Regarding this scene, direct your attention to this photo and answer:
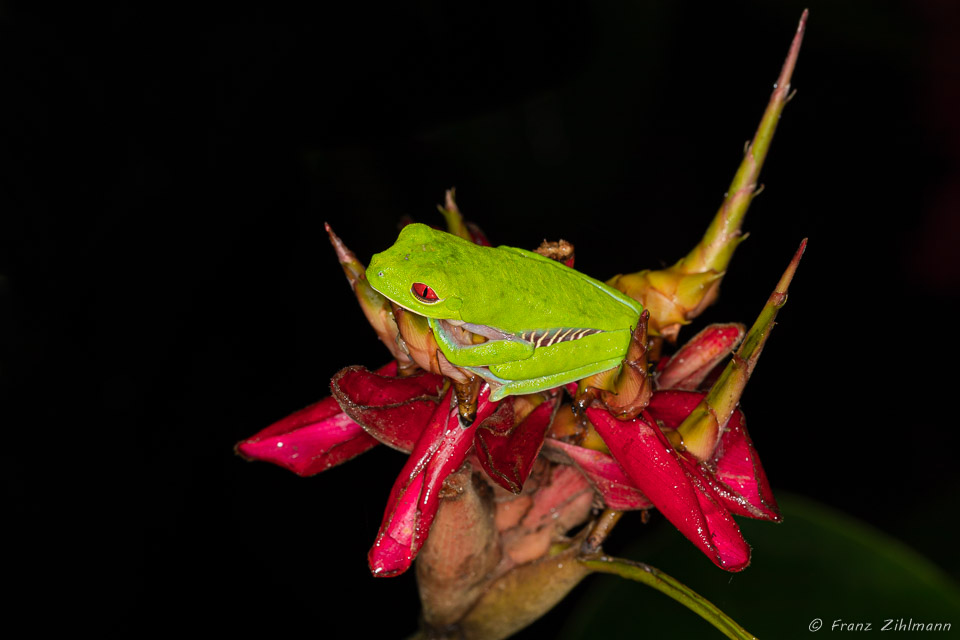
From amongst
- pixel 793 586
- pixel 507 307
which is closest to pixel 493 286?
pixel 507 307

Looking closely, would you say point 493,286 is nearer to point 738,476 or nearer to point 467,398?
point 467,398

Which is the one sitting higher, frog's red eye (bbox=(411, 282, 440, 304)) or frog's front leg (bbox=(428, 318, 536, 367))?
frog's red eye (bbox=(411, 282, 440, 304))

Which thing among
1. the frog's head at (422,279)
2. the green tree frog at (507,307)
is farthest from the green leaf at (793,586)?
the frog's head at (422,279)

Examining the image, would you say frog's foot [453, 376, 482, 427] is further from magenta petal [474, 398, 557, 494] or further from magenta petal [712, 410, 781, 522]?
magenta petal [712, 410, 781, 522]

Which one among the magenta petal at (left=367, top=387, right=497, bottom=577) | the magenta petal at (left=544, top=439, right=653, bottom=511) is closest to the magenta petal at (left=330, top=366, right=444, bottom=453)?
the magenta petal at (left=367, top=387, right=497, bottom=577)

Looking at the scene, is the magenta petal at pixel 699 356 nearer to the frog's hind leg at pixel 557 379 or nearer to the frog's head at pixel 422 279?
the frog's hind leg at pixel 557 379

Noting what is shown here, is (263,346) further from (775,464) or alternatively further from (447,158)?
(775,464)
